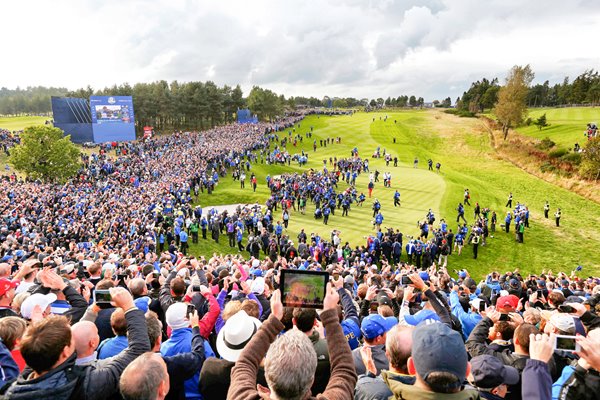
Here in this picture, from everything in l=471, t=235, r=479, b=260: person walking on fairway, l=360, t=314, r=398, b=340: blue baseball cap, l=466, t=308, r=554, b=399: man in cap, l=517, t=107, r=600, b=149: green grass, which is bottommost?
l=471, t=235, r=479, b=260: person walking on fairway

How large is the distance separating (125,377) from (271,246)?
18.2m

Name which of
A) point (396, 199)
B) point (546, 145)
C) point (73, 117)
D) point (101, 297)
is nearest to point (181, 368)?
point (101, 297)

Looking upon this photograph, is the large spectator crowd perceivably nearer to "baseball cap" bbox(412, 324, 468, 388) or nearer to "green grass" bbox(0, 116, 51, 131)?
"baseball cap" bbox(412, 324, 468, 388)

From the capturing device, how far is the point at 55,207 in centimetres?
2348

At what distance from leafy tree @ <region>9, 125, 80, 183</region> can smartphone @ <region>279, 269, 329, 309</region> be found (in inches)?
1881

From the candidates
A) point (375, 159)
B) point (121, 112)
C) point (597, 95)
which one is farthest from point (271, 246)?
point (597, 95)

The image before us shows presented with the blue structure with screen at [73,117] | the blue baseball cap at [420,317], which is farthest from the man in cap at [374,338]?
the blue structure with screen at [73,117]

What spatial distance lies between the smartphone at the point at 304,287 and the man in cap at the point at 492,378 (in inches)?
64.5

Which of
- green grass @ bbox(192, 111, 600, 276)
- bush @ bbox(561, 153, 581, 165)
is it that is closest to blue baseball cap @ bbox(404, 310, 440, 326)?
green grass @ bbox(192, 111, 600, 276)

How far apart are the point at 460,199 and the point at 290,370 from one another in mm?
32923

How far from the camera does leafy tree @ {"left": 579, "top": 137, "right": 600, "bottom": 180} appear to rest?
35.8 meters

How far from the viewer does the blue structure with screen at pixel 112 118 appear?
177ft

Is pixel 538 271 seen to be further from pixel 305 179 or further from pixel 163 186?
pixel 163 186

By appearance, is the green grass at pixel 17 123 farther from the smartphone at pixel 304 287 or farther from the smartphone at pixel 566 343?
the smartphone at pixel 566 343
